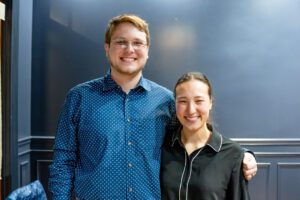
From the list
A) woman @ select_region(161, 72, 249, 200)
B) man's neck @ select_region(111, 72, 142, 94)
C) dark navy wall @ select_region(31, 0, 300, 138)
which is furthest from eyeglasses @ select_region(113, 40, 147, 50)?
dark navy wall @ select_region(31, 0, 300, 138)

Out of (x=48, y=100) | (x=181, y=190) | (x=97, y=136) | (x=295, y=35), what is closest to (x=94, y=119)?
(x=97, y=136)

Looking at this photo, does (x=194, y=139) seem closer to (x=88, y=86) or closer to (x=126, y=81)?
(x=126, y=81)

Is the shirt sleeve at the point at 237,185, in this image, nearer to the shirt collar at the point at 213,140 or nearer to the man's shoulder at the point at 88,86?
the shirt collar at the point at 213,140

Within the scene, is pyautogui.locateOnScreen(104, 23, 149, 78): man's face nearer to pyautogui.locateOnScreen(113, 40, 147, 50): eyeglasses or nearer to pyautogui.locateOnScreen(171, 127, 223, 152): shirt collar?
pyautogui.locateOnScreen(113, 40, 147, 50): eyeglasses

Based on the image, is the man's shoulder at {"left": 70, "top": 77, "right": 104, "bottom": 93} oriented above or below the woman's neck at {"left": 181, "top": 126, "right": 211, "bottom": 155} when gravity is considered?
above

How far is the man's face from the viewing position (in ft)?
4.49

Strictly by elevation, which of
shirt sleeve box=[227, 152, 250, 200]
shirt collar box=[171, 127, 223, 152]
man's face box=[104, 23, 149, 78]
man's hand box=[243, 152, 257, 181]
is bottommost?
shirt sleeve box=[227, 152, 250, 200]

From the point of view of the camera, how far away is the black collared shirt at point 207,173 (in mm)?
1323

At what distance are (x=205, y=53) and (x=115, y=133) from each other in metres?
2.03

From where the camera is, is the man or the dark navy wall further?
the dark navy wall

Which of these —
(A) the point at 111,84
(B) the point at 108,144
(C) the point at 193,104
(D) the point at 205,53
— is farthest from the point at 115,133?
(D) the point at 205,53

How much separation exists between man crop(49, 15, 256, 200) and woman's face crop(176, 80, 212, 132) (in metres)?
0.11

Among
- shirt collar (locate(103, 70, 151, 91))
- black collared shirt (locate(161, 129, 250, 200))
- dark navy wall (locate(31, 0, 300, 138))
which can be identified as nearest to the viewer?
black collared shirt (locate(161, 129, 250, 200))

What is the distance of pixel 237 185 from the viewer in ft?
4.38
